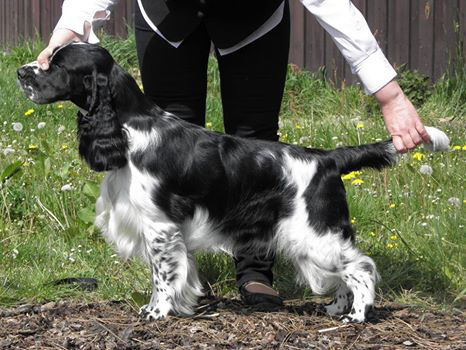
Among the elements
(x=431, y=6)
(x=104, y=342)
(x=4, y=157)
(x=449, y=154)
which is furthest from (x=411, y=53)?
(x=104, y=342)

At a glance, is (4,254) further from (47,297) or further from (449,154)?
(449,154)

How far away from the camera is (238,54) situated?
14.2 feet

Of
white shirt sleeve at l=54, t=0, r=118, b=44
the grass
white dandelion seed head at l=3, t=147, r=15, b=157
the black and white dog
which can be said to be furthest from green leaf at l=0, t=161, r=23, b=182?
white shirt sleeve at l=54, t=0, r=118, b=44

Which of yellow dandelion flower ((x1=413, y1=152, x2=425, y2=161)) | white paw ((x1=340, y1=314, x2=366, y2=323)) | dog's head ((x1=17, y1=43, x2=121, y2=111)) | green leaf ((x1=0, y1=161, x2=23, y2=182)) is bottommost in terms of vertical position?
white paw ((x1=340, y1=314, x2=366, y2=323))

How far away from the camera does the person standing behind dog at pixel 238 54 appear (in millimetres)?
3904

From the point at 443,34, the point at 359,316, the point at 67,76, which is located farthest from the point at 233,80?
the point at 443,34

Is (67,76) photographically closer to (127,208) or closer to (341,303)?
(127,208)

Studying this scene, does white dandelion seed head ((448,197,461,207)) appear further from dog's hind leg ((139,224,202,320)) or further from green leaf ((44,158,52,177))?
green leaf ((44,158,52,177))

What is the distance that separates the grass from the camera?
15.0ft

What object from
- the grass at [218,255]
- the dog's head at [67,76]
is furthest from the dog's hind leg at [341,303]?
the dog's head at [67,76]

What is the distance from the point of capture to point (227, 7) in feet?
13.7

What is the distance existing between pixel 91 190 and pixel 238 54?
1429 millimetres

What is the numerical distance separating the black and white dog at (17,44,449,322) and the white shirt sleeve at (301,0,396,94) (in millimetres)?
349

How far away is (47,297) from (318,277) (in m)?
1.26
